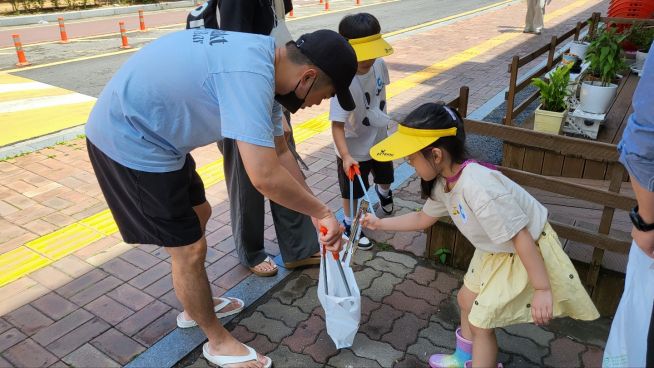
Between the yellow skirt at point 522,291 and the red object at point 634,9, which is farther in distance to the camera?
the red object at point 634,9

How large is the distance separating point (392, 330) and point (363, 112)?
4.27ft

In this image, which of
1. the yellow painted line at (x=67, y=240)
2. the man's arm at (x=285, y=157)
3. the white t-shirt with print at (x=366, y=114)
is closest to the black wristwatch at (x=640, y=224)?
the man's arm at (x=285, y=157)

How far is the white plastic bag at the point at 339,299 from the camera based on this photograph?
238 centimetres

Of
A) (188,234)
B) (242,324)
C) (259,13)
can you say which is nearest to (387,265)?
(242,324)

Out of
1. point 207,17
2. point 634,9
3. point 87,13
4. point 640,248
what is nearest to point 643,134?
point 640,248

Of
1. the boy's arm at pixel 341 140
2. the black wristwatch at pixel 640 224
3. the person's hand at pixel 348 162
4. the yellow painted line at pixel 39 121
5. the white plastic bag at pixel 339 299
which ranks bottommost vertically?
the yellow painted line at pixel 39 121

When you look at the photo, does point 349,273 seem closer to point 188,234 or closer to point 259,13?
point 188,234

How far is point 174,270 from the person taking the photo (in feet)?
7.66

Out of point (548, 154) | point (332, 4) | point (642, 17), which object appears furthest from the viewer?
point (332, 4)

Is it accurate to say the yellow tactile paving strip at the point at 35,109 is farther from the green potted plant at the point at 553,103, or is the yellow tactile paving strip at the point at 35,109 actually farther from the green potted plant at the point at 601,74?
the green potted plant at the point at 601,74

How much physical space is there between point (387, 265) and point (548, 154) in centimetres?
163

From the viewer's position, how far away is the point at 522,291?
2.09m

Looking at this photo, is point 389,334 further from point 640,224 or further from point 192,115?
point 192,115

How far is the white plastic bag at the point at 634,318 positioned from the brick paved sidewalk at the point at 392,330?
2.28 ft
